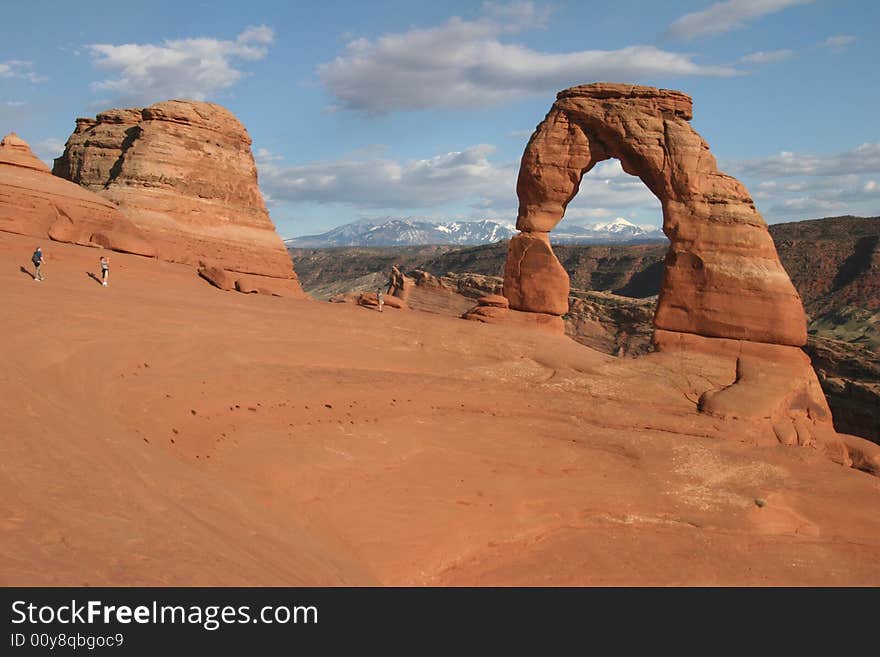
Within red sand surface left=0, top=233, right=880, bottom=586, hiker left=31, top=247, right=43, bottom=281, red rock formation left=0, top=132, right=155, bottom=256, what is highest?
red rock formation left=0, top=132, right=155, bottom=256

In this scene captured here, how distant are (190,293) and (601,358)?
10650mm

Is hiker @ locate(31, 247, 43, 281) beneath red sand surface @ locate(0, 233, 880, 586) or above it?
above

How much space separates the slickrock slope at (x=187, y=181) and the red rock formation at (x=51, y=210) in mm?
2161

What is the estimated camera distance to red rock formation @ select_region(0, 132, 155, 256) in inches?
739

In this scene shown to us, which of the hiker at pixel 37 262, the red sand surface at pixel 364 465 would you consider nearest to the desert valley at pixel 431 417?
the red sand surface at pixel 364 465

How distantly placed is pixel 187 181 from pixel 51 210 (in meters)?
6.55

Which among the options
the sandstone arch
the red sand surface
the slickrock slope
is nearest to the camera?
the red sand surface

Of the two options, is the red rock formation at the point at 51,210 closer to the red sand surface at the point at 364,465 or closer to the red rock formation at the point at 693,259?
the red sand surface at the point at 364,465

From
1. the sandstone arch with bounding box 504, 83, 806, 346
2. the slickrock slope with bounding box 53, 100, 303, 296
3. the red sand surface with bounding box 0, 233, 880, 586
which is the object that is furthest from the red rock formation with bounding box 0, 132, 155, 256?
the sandstone arch with bounding box 504, 83, 806, 346

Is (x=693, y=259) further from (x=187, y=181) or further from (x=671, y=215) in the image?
(x=187, y=181)

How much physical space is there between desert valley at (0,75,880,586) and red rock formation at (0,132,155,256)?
0.09 meters

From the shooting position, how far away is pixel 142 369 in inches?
435

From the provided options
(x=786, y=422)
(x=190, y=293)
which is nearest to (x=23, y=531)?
(x=190, y=293)

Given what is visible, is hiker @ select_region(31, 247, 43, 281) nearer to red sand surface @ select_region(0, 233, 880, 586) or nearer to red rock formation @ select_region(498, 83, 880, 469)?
red sand surface @ select_region(0, 233, 880, 586)
